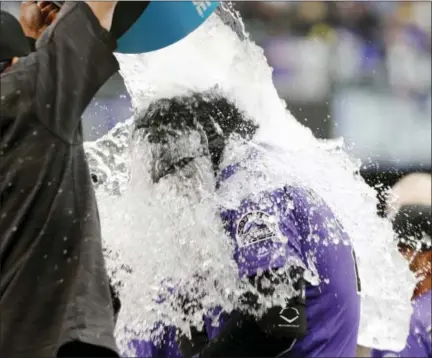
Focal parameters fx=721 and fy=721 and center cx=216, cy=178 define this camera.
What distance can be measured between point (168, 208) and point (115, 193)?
2.6 inches

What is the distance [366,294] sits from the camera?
0.93m

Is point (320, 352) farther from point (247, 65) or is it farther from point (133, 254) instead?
point (247, 65)

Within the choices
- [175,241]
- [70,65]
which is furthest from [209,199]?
[70,65]

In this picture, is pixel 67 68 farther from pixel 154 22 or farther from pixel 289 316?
pixel 289 316

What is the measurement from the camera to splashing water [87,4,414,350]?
2.77ft

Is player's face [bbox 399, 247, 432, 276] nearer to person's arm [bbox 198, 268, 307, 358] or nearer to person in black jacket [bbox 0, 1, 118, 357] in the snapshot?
person's arm [bbox 198, 268, 307, 358]

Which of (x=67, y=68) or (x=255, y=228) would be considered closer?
(x=67, y=68)

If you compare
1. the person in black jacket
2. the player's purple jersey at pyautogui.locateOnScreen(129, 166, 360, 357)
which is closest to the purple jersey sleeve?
the player's purple jersey at pyautogui.locateOnScreen(129, 166, 360, 357)

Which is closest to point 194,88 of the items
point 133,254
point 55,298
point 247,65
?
point 247,65

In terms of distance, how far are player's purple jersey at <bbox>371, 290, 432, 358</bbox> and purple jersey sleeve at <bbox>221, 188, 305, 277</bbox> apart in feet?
0.51

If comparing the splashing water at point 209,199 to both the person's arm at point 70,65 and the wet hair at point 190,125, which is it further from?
the person's arm at point 70,65

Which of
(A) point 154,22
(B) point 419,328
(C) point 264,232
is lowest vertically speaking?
(B) point 419,328

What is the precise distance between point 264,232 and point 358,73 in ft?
0.71

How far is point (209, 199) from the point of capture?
2.93 feet
